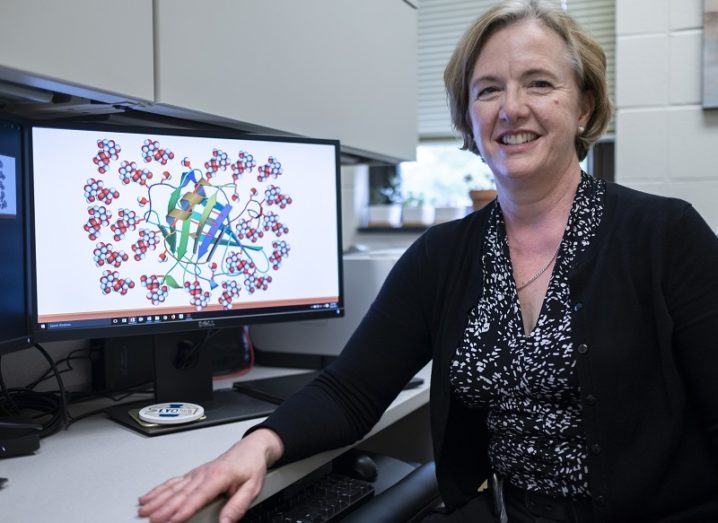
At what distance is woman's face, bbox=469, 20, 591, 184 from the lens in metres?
1.11

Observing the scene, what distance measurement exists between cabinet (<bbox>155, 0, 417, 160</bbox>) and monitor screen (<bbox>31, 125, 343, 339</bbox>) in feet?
0.29

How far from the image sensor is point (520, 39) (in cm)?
113

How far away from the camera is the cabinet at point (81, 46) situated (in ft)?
2.84

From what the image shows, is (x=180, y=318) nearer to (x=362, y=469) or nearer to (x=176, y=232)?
(x=176, y=232)

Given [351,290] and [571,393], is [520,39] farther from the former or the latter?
[351,290]

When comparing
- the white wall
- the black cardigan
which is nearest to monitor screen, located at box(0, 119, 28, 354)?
the black cardigan

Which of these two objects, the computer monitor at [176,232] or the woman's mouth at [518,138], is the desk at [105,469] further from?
the woman's mouth at [518,138]

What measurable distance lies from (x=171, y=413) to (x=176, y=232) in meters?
0.31

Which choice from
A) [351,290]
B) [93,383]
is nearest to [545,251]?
[351,290]

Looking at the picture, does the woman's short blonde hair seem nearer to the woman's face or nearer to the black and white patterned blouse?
the woman's face

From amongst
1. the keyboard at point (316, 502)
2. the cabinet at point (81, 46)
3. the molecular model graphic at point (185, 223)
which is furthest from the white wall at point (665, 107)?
the cabinet at point (81, 46)

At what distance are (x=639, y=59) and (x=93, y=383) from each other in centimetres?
182

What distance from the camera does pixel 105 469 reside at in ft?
2.98

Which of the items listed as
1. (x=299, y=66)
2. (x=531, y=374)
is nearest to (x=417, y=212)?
(x=299, y=66)
